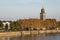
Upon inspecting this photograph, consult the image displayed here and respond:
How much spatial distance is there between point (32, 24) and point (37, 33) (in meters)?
12.5

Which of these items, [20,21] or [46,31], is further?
[20,21]

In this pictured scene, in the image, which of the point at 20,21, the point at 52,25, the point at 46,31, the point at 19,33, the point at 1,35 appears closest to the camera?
the point at 1,35

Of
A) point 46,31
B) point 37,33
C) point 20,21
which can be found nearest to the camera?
point 37,33

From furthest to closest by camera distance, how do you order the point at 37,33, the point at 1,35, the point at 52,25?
the point at 52,25 < the point at 37,33 < the point at 1,35

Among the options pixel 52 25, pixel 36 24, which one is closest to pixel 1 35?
pixel 36 24

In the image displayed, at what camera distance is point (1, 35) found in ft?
206

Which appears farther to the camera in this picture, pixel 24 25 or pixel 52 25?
pixel 52 25

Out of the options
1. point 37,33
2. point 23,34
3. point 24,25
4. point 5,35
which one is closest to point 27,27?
point 24,25

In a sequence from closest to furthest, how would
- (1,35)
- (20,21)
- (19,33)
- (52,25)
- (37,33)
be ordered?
(1,35) < (19,33) < (37,33) < (20,21) < (52,25)

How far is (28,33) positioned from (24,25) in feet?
44.1

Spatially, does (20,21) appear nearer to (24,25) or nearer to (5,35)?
(24,25)

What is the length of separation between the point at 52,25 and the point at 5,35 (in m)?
36.3

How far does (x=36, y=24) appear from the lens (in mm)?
90562

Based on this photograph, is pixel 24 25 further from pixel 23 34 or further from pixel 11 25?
pixel 23 34
